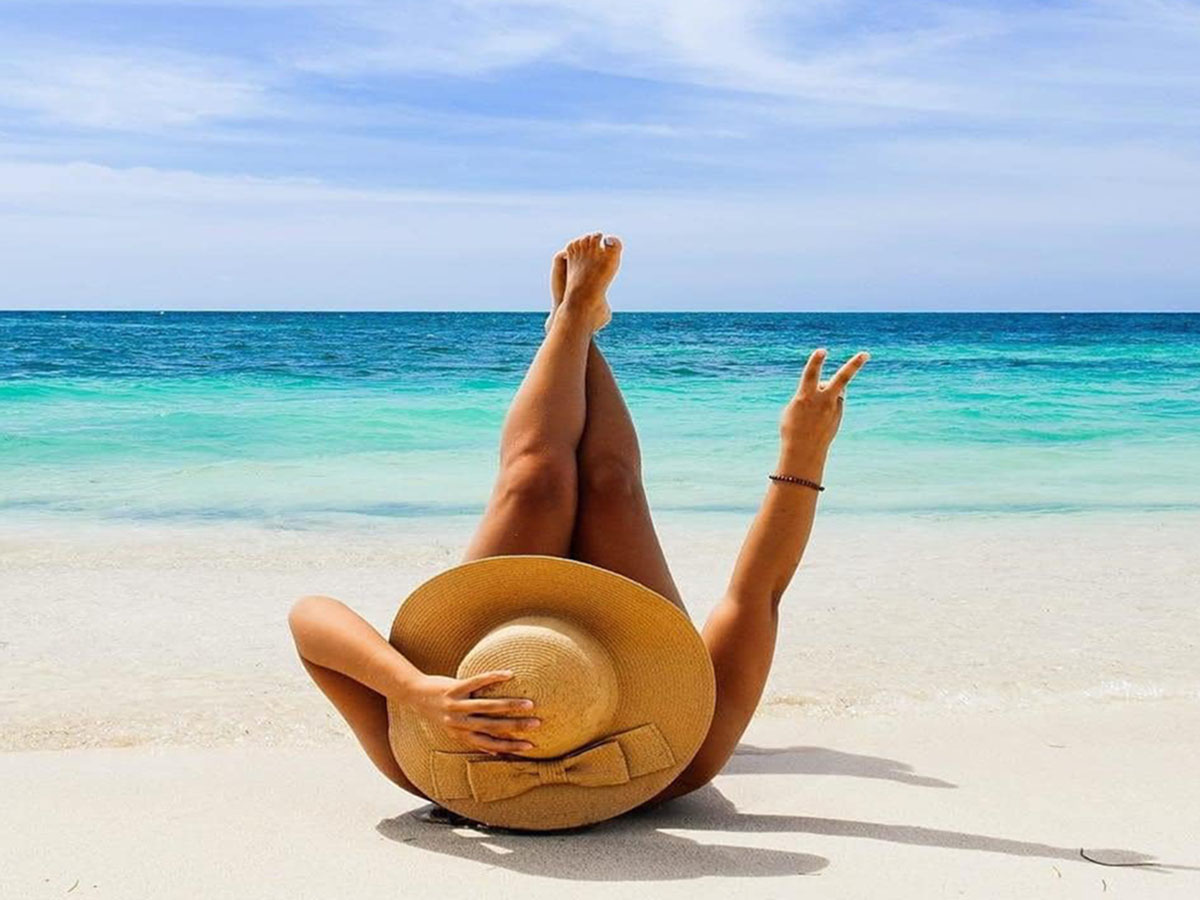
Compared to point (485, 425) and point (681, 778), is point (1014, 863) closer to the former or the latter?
point (681, 778)

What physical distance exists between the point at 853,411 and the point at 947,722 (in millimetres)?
12806

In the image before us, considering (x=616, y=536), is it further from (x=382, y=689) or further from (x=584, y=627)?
(x=382, y=689)

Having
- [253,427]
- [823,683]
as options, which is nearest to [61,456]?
[253,427]

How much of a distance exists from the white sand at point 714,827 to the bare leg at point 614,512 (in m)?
0.52

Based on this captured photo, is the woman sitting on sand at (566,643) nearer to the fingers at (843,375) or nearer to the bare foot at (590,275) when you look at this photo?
the fingers at (843,375)

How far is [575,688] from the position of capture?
2273 millimetres

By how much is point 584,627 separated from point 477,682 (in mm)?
266

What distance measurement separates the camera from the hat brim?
7.84 ft

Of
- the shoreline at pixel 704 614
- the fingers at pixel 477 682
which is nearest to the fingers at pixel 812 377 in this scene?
the fingers at pixel 477 682

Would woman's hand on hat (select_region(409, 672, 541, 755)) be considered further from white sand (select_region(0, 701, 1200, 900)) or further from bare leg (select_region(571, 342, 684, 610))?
bare leg (select_region(571, 342, 684, 610))

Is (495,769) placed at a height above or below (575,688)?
below

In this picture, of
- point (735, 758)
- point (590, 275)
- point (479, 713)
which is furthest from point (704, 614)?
point (479, 713)

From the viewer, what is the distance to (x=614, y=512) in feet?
9.25

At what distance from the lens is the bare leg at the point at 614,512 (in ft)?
9.22
